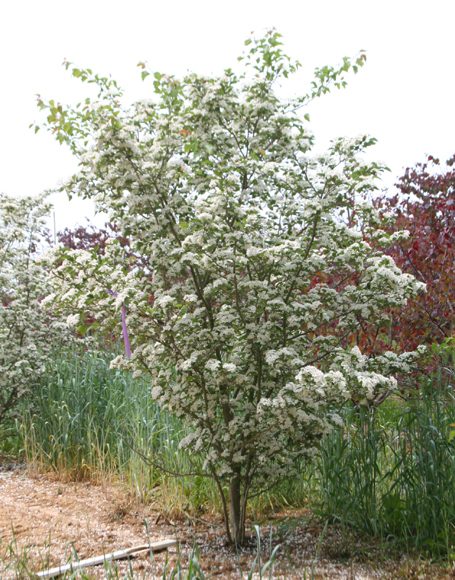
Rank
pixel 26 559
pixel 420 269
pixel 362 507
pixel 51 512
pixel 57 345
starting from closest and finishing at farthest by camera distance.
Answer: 1. pixel 26 559
2. pixel 362 507
3. pixel 51 512
4. pixel 420 269
5. pixel 57 345

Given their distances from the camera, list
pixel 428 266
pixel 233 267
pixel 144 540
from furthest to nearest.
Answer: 1. pixel 428 266
2. pixel 144 540
3. pixel 233 267

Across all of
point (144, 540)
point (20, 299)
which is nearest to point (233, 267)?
point (144, 540)

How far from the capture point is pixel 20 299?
289 inches

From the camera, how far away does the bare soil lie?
4027mm

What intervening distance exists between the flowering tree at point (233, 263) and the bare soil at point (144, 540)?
344 millimetres

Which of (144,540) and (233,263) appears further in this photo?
(144,540)

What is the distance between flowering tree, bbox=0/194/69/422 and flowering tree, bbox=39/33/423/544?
2874mm

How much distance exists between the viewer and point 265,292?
4133mm

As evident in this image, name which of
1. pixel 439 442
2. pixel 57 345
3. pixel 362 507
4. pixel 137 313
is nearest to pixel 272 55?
pixel 137 313

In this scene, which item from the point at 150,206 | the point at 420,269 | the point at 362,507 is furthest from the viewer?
the point at 420,269

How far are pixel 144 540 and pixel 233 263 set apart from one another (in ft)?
6.77

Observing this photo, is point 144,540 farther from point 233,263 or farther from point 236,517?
point 233,263

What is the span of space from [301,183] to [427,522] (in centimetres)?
214

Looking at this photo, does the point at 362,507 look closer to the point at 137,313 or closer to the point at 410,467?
the point at 410,467
